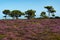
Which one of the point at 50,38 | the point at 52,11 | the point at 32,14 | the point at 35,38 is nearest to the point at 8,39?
the point at 35,38

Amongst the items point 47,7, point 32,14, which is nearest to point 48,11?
point 47,7

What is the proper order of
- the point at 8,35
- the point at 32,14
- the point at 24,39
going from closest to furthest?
1. the point at 24,39
2. the point at 8,35
3. the point at 32,14

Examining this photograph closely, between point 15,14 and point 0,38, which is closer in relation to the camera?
point 0,38

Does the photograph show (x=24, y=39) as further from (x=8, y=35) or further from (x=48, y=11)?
(x=48, y=11)

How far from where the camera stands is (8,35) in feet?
51.7

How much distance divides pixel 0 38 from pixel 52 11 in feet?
185

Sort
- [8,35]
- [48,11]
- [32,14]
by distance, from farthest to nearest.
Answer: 1. [48,11]
2. [32,14]
3. [8,35]

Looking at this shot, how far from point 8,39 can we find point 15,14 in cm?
5388

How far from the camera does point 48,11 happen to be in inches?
2827

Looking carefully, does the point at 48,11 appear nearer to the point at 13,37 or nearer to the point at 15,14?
the point at 15,14

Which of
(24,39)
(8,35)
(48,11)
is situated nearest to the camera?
(24,39)

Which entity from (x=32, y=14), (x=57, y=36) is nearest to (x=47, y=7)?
(x=32, y=14)

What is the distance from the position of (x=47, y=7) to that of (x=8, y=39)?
190ft

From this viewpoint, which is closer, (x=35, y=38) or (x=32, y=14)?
(x=35, y=38)
